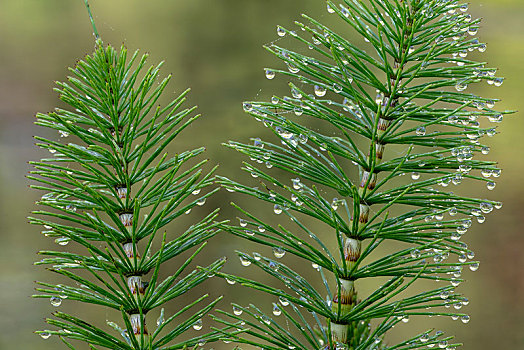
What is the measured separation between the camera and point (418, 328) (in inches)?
44.5

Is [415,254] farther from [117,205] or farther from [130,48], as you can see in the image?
[130,48]

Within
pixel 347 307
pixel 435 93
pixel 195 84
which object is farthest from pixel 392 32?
pixel 195 84

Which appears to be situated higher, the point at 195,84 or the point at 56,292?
the point at 195,84

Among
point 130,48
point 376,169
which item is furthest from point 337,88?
point 130,48

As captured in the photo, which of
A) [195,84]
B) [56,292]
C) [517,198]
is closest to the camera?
[56,292]

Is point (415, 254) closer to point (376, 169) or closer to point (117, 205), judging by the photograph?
point (376, 169)

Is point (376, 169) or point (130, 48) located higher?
point (130, 48)

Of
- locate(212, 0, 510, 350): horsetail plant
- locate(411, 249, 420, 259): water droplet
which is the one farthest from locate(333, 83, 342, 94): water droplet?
locate(411, 249, 420, 259): water droplet

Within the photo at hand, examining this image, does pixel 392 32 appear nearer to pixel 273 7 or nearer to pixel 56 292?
pixel 56 292

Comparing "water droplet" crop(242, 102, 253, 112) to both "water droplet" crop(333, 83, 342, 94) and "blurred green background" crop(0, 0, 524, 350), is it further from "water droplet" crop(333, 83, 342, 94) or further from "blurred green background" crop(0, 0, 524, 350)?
"blurred green background" crop(0, 0, 524, 350)

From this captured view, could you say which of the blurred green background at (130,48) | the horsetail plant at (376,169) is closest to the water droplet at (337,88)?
the horsetail plant at (376,169)

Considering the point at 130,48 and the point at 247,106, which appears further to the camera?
the point at 130,48

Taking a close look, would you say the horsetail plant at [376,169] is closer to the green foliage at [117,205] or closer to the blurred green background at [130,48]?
the green foliage at [117,205]

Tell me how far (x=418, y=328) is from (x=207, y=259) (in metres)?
0.50
